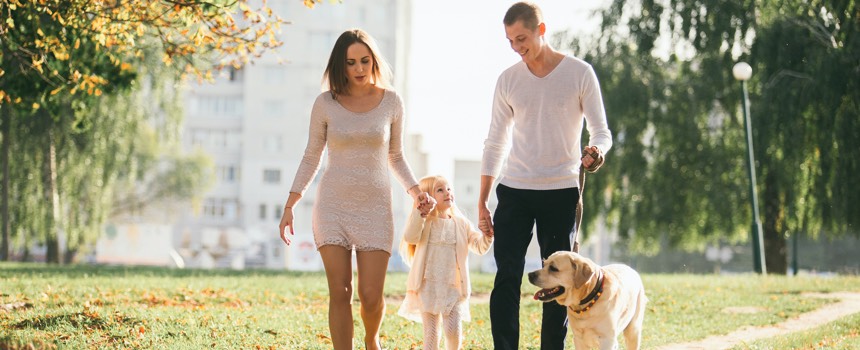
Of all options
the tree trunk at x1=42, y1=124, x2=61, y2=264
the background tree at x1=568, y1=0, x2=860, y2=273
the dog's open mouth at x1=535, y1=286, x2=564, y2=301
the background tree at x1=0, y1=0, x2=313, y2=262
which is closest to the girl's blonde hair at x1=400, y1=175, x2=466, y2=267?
the dog's open mouth at x1=535, y1=286, x2=564, y2=301

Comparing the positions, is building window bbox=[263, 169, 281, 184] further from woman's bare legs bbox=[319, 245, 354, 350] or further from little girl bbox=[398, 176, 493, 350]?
woman's bare legs bbox=[319, 245, 354, 350]

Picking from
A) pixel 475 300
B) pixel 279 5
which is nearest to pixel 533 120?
pixel 475 300

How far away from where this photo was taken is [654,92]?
84.7ft

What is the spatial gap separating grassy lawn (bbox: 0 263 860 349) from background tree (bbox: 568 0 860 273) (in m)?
5.08

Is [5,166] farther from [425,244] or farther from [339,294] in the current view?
[339,294]

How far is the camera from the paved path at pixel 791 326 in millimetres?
9438

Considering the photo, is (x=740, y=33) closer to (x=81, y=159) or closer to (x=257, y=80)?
(x=81, y=159)

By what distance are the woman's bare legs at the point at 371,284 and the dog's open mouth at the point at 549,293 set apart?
91cm

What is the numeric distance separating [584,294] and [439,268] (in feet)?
4.18

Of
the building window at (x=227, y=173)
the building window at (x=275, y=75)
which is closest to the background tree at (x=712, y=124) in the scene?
the building window at (x=275, y=75)

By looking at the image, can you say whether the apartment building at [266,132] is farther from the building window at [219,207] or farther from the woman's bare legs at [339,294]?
the woman's bare legs at [339,294]

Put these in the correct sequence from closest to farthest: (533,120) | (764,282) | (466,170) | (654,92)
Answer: (533,120) < (764,282) < (654,92) < (466,170)

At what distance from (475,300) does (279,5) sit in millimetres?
68163

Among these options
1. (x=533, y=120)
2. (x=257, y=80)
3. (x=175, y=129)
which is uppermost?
(x=257, y=80)
